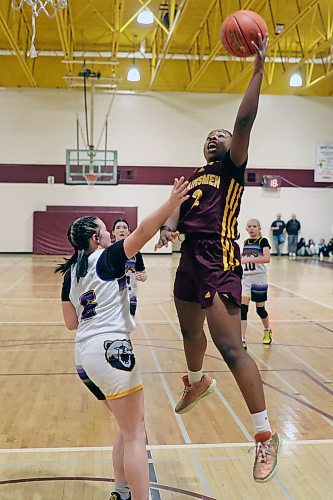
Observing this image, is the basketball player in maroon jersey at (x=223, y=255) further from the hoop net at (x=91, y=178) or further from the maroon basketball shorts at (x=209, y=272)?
the hoop net at (x=91, y=178)

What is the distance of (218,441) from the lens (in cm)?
464

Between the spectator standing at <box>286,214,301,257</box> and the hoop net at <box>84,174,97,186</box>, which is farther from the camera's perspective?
the spectator standing at <box>286,214,301,257</box>

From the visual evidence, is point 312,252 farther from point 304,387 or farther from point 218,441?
point 218,441

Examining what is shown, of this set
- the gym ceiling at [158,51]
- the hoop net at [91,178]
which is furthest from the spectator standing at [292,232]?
the hoop net at [91,178]

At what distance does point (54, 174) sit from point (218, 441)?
19416 mm

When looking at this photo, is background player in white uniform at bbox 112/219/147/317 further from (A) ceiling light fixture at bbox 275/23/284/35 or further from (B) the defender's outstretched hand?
(A) ceiling light fixture at bbox 275/23/284/35

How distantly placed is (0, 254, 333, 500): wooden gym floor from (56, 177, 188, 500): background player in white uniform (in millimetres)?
741

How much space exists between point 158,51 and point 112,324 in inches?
738

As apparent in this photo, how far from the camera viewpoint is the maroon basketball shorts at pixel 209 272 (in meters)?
3.47

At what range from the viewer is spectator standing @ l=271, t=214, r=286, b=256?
23.7 m

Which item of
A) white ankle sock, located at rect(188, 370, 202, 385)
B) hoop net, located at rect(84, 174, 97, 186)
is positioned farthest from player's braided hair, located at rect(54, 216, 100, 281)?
hoop net, located at rect(84, 174, 97, 186)

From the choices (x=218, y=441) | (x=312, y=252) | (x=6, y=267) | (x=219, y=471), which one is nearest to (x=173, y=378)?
(x=218, y=441)

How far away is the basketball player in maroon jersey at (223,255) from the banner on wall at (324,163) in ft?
69.2

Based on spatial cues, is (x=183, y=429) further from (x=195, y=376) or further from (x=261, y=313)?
(x=261, y=313)
